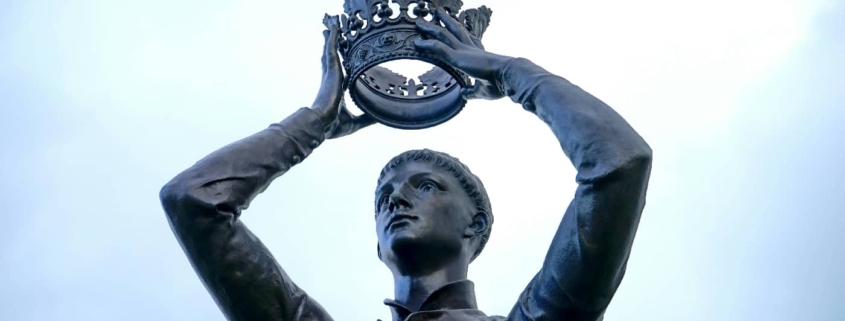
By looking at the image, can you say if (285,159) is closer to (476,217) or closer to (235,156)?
(235,156)

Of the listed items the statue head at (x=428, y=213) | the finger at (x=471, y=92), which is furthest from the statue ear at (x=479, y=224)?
the finger at (x=471, y=92)

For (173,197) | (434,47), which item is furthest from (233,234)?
(434,47)

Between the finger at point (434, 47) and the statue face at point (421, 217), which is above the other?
the finger at point (434, 47)

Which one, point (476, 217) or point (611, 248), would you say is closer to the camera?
point (611, 248)

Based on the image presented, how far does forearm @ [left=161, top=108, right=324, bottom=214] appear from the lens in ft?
25.7

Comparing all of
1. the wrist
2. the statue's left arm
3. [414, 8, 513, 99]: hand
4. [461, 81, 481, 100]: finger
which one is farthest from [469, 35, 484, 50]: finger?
the statue's left arm

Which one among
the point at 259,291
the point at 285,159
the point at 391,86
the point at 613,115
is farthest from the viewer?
the point at 391,86

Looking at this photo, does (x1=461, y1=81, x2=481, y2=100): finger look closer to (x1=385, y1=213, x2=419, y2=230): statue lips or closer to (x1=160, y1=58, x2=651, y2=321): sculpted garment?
(x1=160, y1=58, x2=651, y2=321): sculpted garment

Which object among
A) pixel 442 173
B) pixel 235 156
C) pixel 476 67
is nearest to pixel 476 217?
pixel 442 173

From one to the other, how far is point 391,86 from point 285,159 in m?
1.64

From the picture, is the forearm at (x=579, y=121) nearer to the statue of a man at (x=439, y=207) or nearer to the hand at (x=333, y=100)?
the statue of a man at (x=439, y=207)

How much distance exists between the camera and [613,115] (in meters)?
7.37

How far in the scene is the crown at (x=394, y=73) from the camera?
A: 942 cm

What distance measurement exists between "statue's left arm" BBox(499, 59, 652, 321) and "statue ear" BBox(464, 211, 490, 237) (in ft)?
5.21
